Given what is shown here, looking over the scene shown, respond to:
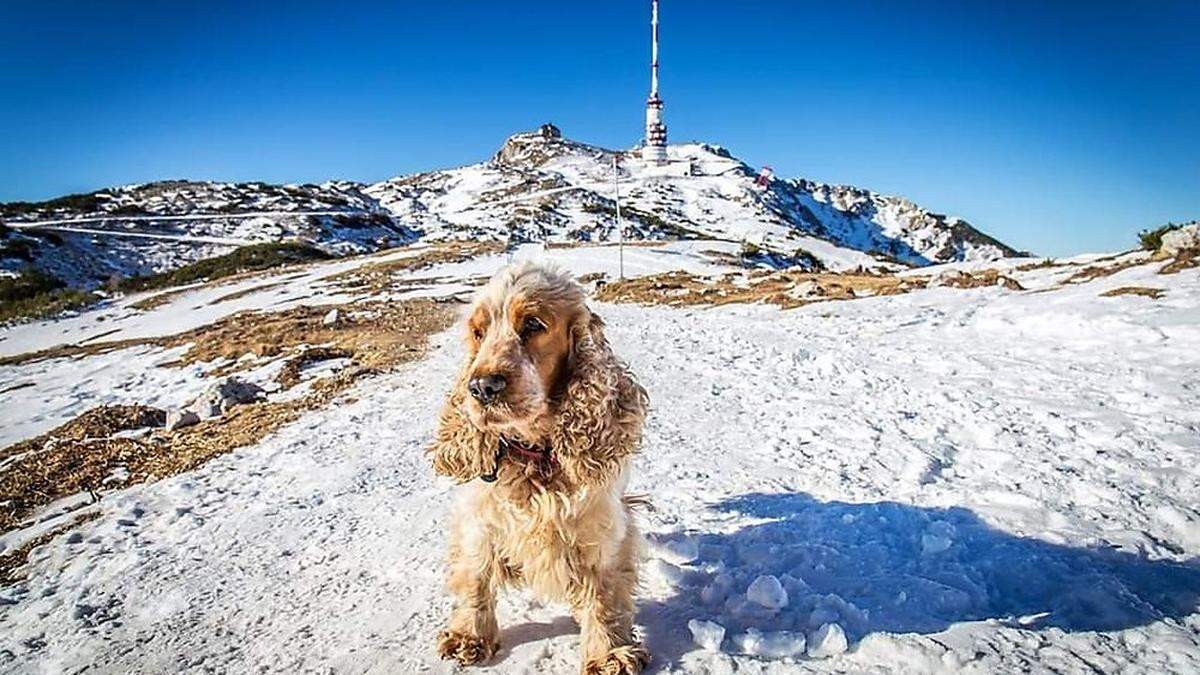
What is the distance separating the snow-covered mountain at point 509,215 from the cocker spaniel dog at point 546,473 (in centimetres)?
2400

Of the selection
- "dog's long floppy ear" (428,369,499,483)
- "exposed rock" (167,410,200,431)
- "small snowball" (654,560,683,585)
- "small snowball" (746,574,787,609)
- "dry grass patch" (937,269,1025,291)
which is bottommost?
"exposed rock" (167,410,200,431)

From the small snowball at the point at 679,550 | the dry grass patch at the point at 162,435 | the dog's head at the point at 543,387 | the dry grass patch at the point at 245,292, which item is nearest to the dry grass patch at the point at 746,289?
the dry grass patch at the point at 162,435

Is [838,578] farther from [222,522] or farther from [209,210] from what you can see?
[209,210]

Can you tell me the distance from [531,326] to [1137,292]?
14083 mm

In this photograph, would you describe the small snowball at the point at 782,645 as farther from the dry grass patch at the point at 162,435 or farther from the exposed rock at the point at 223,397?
the exposed rock at the point at 223,397

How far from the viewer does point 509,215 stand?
81.9m

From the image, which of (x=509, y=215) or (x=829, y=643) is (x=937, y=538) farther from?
(x=509, y=215)

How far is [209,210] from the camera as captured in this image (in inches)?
2721

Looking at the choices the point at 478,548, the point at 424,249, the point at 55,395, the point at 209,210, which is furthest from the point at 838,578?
the point at 209,210

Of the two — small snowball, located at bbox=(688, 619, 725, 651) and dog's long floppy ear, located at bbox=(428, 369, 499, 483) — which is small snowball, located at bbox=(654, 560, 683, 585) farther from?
dog's long floppy ear, located at bbox=(428, 369, 499, 483)

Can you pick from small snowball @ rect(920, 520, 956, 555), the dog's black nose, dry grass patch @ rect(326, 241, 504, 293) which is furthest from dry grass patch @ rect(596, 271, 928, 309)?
the dog's black nose

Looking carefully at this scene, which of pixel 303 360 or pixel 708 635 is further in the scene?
pixel 303 360

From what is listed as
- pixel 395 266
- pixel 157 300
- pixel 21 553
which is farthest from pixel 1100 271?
pixel 157 300

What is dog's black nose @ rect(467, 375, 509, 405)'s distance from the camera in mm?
2549
